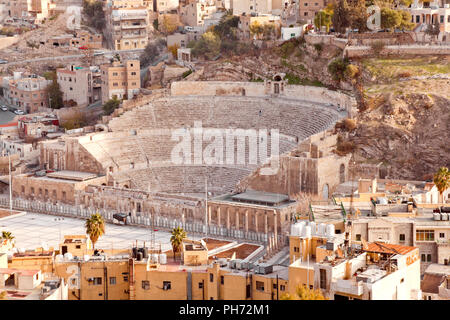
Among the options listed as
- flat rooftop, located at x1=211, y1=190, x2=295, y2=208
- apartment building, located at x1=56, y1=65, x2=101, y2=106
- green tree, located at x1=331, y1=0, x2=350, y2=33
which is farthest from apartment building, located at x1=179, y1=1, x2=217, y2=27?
flat rooftop, located at x1=211, y1=190, x2=295, y2=208

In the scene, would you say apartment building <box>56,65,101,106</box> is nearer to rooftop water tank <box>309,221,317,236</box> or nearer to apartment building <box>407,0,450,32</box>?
apartment building <box>407,0,450,32</box>

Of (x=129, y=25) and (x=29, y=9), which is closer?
(x=129, y=25)

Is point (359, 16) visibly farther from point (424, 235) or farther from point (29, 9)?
point (29, 9)

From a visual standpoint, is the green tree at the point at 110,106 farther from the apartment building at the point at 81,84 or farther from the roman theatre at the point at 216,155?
the apartment building at the point at 81,84

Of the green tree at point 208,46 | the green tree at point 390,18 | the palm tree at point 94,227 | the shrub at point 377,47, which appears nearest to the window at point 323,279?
the palm tree at point 94,227

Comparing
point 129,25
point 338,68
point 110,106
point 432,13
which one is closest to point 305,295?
point 338,68
